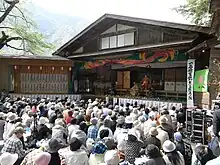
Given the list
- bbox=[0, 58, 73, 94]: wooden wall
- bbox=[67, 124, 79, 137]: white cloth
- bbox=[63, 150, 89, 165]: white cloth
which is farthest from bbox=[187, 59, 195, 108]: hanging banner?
bbox=[0, 58, 73, 94]: wooden wall

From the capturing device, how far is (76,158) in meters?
4.32

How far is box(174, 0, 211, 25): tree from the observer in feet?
41.7

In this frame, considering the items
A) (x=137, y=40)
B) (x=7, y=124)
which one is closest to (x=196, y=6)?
(x=137, y=40)

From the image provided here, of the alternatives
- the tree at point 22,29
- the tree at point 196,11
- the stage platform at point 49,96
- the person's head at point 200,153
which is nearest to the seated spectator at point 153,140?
the person's head at point 200,153

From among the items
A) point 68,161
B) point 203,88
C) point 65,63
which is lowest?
point 68,161

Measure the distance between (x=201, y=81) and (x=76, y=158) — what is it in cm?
652

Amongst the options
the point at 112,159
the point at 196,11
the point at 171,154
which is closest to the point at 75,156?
the point at 112,159

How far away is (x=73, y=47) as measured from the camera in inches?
699

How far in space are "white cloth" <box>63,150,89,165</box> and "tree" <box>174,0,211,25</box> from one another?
9.56 metres

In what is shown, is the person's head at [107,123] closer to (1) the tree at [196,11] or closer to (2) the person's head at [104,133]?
Answer: (2) the person's head at [104,133]

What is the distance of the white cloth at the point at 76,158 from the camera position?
14.2 feet

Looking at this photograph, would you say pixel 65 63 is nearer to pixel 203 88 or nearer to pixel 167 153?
pixel 203 88

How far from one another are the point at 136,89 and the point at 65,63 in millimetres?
4148

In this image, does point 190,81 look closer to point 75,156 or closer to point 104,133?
point 104,133
